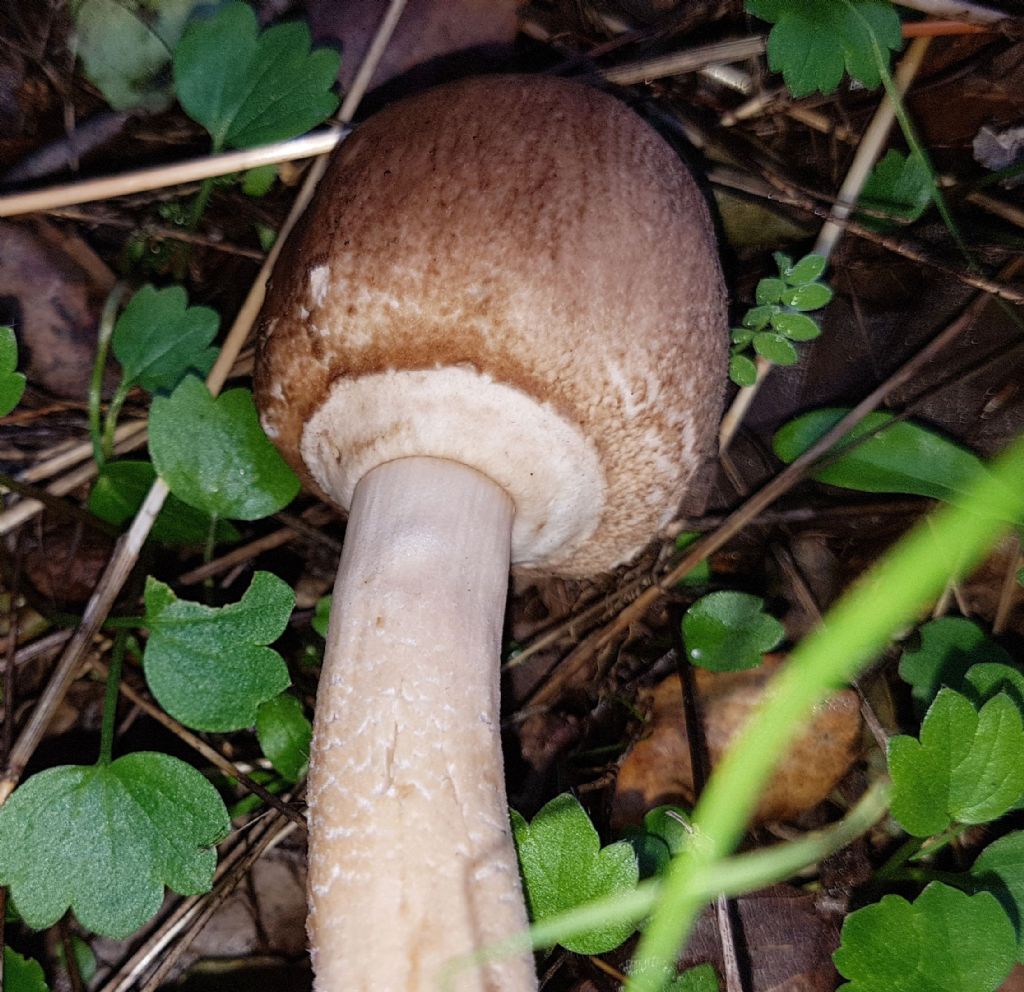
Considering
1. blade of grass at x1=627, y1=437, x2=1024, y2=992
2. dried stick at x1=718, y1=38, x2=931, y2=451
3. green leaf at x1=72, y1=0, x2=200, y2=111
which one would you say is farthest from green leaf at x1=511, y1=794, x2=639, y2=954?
green leaf at x1=72, y1=0, x2=200, y2=111

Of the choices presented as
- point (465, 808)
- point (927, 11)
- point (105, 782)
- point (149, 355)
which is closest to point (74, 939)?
point (105, 782)

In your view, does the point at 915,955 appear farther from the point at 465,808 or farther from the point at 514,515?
the point at 514,515

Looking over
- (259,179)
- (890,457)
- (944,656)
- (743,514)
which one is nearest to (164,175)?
(259,179)

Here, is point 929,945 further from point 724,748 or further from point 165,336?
point 165,336

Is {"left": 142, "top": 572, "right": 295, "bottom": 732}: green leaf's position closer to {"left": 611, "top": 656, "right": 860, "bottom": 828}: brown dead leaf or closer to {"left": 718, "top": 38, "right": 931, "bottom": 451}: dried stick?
{"left": 611, "top": 656, "right": 860, "bottom": 828}: brown dead leaf

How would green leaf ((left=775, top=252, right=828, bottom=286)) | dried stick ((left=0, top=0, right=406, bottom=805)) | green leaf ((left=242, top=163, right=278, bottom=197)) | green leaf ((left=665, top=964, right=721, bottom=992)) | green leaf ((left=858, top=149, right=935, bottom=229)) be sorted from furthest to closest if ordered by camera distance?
green leaf ((left=242, top=163, right=278, bottom=197)) < green leaf ((left=858, top=149, right=935, bottom=229)) < green leaf ((left=775, top=252, right=828, bottom=286)) < dried stick ((left=0, top=0, right=406, bottom=805)) < green leaf ((left=665, top=964, right=721, bottom=992))

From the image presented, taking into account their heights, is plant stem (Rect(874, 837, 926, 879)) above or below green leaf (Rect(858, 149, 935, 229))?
below
